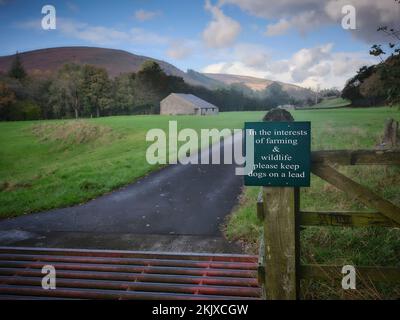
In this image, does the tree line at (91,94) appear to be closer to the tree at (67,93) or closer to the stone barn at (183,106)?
the tree at (67,93)

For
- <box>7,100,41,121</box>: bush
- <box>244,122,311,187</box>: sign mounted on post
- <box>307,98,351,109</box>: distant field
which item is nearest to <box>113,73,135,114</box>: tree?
<box>7,100,41,121</box>: bush

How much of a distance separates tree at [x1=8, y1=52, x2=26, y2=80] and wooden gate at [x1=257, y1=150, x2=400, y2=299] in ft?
269

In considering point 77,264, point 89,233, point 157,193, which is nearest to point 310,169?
point 77,264

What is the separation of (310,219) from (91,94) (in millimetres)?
62372

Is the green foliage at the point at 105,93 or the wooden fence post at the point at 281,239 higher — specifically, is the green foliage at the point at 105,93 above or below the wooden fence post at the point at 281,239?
above

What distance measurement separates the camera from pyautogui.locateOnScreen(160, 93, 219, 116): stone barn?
70625mm

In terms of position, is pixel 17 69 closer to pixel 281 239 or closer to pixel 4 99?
pixel 4 99

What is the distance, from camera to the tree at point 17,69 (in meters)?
74.6

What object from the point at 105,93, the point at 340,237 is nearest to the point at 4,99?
the point at 105,93

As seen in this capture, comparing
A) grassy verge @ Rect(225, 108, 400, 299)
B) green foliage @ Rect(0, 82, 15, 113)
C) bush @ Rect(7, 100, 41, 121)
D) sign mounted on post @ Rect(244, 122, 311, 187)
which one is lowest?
grassy verge @ Rect(225, 108, 400, 299)

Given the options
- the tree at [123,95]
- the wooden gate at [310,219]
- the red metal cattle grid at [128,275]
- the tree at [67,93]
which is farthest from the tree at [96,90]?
the wooden gate at [310,219]

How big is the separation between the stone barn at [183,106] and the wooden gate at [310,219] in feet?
219

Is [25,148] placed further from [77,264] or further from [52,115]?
[52,115]

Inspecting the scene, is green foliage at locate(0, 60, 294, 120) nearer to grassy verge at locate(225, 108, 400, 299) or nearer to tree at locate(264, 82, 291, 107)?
tree at locate(264, 82, 291, 107)
